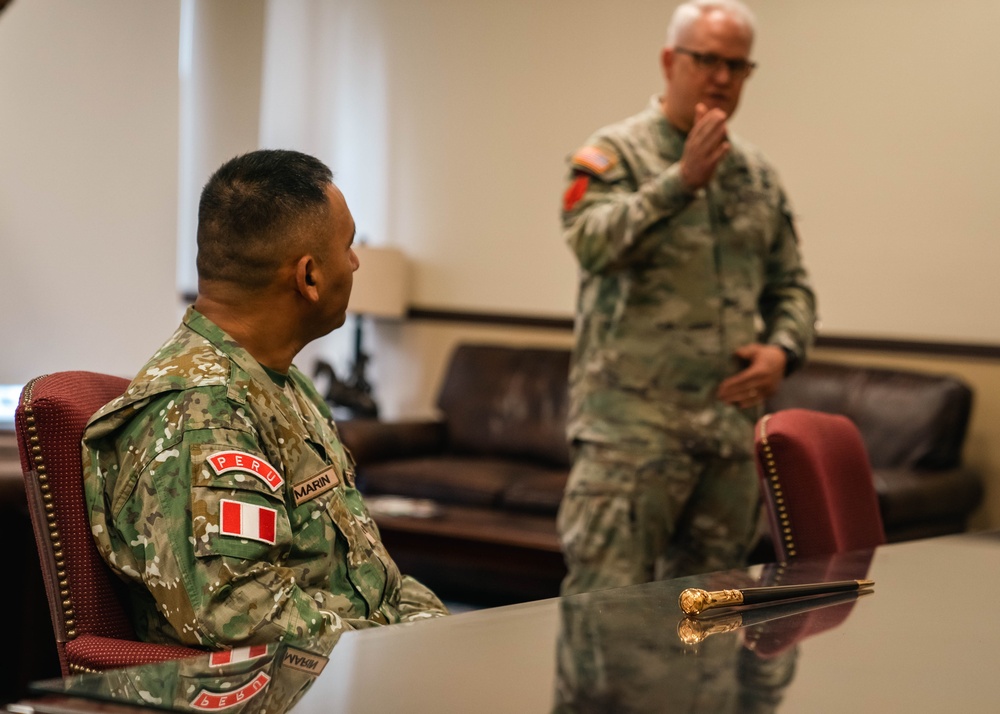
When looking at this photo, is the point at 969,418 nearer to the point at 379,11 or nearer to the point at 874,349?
the point at 874,349

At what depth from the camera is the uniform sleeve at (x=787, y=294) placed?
258 cm

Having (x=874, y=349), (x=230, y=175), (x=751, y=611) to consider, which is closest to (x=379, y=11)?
(x=874, y=349)

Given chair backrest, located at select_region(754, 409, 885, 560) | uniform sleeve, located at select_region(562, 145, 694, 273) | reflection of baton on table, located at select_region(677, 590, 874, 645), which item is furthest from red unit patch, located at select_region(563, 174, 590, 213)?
reflection of baton on table, located at select_region(677, 590, 874, 645)

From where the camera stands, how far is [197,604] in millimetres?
1166

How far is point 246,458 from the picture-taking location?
1207 mm

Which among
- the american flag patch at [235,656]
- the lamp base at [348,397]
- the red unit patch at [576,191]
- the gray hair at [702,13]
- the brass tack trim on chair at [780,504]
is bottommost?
the lamp base at [348,397]

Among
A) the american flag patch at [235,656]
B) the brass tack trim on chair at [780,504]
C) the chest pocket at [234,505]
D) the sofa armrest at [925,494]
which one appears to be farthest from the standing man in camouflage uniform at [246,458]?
the sofa armrest at [925,494]

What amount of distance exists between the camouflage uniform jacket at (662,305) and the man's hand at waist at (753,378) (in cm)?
2

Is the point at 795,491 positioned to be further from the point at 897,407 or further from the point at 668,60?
the point at 897,407

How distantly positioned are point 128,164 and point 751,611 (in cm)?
213

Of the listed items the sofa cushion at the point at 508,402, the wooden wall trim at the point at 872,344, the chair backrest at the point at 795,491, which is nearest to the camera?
the chair backrest at the point at 795,491

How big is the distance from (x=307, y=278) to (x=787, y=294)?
1549mm

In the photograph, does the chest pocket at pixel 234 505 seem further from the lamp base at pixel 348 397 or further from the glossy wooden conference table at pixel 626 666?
the lamp base at pixel 348 397

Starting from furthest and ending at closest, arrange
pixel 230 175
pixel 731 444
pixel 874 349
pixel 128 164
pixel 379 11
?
pixel 379 11
pixel 874 349
pixel 128 164
pixel 731 444
pixel 230 175
